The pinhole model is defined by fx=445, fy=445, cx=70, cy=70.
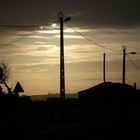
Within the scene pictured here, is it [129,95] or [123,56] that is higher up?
[123,56]

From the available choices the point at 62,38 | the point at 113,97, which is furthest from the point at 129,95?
the point at 62,38

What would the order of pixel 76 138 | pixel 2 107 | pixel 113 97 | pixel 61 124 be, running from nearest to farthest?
pixel 76 138 → pixel 61 124 → pixel 2 107 → pixel 113 97

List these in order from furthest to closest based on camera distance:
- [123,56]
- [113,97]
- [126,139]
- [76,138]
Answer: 1. [113,97]
2. [123,56]
3. [76,138]
4. [126,139]

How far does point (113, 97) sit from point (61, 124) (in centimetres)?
4767

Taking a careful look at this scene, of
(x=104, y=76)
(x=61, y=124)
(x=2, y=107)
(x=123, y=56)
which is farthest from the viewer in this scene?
(x=104, y=76)

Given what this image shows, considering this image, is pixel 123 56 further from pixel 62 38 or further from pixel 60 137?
pixel 60 137

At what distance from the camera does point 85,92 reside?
276ft

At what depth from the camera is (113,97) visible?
8012 cm

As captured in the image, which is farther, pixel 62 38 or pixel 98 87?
pixel 98 87

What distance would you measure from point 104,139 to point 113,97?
58656 mm

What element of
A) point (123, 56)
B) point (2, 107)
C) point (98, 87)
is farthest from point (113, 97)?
point (2, 107)

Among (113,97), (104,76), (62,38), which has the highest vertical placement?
(62,38)

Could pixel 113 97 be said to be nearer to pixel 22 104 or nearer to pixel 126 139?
pixel 22 104

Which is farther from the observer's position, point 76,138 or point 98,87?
point 98,87
